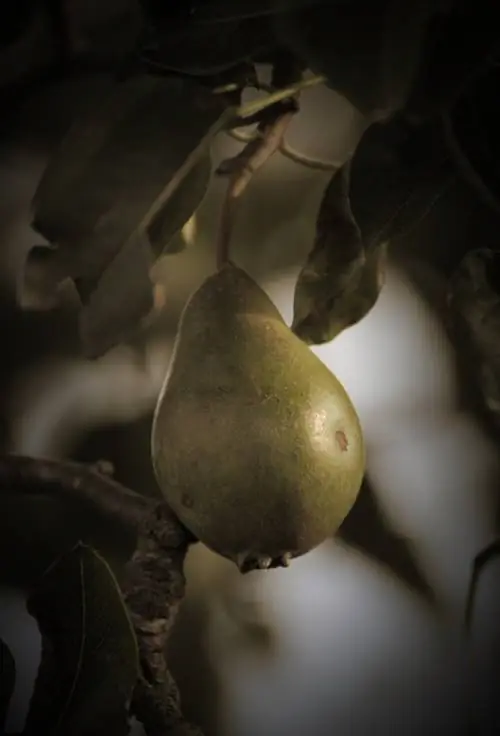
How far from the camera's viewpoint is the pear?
488 millimetres

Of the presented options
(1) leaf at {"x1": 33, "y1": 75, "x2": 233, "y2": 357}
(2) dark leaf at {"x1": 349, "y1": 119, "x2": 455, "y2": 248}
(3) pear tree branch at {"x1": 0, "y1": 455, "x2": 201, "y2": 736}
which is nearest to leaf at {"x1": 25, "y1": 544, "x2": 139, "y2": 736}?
(3) pear tree branch at {"x1": 0, "y1": 455, "x2": 201, "y2": 736}

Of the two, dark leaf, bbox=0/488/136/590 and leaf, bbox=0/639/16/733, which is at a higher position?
dark leaf, bbox=0/488/136/590

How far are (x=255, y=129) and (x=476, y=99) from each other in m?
0.14

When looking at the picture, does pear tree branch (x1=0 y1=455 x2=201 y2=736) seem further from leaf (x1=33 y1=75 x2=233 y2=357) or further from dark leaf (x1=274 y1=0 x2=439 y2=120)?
dark leaf (x1=274 y1=0 x2=439 y2=120)

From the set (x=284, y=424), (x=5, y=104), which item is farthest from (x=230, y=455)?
(x=5, y=104)

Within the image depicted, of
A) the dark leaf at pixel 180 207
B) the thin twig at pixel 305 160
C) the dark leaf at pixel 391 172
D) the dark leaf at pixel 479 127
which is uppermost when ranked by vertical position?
the dark leaf at pixel 479 127

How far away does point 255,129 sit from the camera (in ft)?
1.94

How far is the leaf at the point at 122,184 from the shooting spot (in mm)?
531

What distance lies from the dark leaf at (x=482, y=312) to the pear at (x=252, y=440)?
0.40 feet

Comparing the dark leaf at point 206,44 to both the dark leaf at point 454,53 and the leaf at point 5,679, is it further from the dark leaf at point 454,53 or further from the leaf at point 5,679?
the leaf at point 5,679

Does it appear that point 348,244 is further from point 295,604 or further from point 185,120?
point 295,604

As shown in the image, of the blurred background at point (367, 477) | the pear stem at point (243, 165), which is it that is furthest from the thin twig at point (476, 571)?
the pear stem at point (243, 165)

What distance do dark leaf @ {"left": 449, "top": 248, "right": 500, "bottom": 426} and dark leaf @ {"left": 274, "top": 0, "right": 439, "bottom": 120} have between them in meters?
0.15

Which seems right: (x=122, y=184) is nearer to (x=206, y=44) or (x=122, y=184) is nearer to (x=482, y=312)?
(x=206, y=44)
